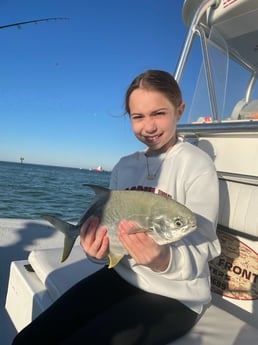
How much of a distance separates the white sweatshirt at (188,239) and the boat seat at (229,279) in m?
0.29

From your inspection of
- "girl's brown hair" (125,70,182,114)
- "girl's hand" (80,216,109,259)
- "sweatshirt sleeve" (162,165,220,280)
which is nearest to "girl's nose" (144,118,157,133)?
"girl's brown hair" (125,70,182,114)

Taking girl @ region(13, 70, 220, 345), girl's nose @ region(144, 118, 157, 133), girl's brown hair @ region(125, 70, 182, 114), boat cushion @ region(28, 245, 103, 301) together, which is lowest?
boat cushion @ region(28, 245, 103, 301)

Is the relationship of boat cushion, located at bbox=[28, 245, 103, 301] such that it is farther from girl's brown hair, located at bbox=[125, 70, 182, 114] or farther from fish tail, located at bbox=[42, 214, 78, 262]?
girl's brown hair, located at bbox=[125, 70, 182, 114]

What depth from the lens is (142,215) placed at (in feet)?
4.53

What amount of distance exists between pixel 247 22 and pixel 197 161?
5.98 feet

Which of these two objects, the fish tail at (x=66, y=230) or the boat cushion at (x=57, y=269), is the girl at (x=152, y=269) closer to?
the fish tail at (x=66, y=230)

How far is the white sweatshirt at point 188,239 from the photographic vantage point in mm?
1506

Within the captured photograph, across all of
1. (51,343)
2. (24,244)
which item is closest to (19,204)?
(24,244)

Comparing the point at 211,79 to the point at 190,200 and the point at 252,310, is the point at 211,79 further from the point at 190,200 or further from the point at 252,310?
the point at 252,310

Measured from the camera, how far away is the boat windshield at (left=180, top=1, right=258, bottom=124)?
3020 mm

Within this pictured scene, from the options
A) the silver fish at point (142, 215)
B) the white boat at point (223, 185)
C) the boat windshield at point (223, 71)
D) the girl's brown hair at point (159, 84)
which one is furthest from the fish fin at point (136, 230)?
the boat windshield at point (223, 71)

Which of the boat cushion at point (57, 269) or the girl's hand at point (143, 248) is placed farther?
the boat cushion at point (57, 269)

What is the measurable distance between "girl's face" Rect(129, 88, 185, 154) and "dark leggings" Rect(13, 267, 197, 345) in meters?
0.84

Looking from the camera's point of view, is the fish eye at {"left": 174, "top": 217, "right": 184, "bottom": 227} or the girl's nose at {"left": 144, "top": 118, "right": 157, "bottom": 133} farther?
the girl's nose at {"left": 144, "top": 118, "right": 157, "bottom": 133}
